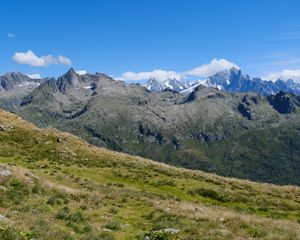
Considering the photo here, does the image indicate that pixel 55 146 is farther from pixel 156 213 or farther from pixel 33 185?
pixel 156 213

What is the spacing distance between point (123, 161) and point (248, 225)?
36.2 metres

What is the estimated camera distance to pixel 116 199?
31.2 meters

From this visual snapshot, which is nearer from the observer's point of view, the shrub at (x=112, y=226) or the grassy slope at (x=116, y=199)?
the grassy slope at (x=116, y=199)

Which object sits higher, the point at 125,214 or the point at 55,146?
the point at 55,146

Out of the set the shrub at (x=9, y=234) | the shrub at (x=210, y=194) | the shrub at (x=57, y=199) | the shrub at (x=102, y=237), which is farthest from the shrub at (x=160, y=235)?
the shrub at (x=210, y=194)

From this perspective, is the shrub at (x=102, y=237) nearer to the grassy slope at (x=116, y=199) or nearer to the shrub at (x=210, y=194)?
the grassy slope at (x=116, y=199)

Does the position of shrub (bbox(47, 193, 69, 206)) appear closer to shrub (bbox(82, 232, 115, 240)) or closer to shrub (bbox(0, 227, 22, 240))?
shrub (bbox(82, 232, 115, 240))

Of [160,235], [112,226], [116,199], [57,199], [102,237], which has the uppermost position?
[116,199]

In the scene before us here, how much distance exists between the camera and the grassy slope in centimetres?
2025

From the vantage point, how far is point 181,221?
23.6 m

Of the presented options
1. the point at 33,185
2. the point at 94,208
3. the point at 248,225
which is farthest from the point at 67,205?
the point at 248,225

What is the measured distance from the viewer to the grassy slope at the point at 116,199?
66.4 feet

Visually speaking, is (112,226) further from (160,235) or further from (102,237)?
(160,235)

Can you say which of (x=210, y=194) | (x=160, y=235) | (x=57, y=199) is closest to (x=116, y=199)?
(x=57, y=199)
